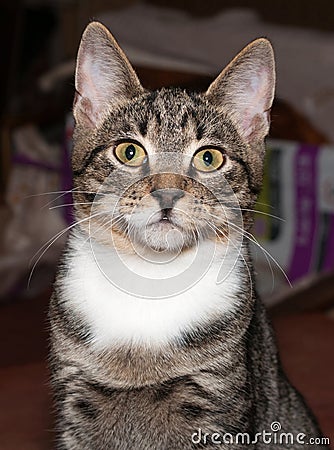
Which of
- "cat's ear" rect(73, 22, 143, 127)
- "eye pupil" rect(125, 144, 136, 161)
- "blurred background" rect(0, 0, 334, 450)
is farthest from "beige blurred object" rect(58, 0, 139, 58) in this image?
"eye pupil" rect(125, 144, 136, 161)

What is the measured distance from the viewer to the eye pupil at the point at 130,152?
3.79 ft

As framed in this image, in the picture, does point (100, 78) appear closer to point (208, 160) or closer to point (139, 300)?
point (208, 160)

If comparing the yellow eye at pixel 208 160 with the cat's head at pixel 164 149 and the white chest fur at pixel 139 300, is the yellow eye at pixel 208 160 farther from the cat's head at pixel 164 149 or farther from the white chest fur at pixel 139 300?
the white chest fur at pixel 139 300

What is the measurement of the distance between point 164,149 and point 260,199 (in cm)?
155

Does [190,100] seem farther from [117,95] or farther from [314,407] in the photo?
[314,407]

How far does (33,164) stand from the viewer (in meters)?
3.54

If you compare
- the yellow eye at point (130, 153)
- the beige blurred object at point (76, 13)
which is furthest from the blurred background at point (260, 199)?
the yellow eye at point (130, 153)

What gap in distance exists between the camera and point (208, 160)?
117 centimetres

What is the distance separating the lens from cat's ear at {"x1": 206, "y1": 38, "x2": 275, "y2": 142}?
120 cm

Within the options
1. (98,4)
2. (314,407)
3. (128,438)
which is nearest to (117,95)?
(128,438)

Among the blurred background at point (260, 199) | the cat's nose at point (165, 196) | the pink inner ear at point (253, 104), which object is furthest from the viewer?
the blurred background at point (260, 199)

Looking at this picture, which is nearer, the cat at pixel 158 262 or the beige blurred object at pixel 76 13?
the cat at pixel 158 262

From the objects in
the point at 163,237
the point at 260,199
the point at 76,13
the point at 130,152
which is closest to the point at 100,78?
the point at 130,152

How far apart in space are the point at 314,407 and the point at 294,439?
1.42 ft
